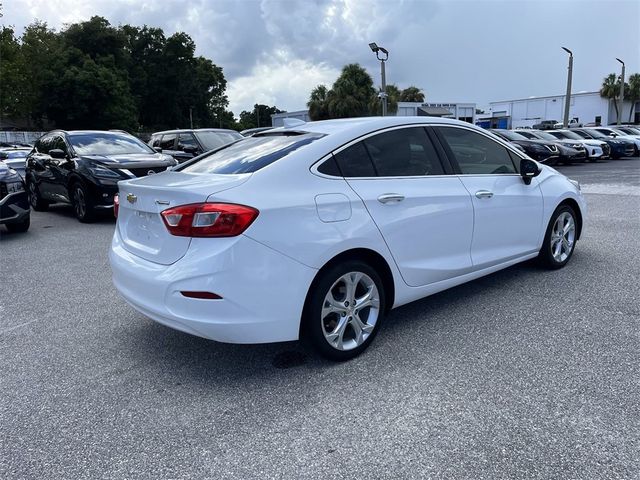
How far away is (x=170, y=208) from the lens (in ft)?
10.2

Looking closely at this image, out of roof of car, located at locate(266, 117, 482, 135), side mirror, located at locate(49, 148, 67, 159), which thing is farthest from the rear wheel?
roof of car, located at locate(266, 117, 482, 135)

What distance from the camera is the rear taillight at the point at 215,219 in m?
2.92

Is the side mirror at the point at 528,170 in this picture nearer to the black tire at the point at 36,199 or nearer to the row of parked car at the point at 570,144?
the black tire at the point at 36,199

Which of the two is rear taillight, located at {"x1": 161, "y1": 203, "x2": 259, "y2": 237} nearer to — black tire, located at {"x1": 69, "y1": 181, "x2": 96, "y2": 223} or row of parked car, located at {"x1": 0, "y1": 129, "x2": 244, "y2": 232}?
row of parked car, located at {"x1": 0, "y1": 129, "x2": 244, "y2": 232}

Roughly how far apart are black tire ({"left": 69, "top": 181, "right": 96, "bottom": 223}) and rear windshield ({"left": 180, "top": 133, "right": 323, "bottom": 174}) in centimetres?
564

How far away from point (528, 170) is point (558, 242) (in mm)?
1079

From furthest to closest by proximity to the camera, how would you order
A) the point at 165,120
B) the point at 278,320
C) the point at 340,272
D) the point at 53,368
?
the point at 165,120
the point at 53,368
the point at 340,272
the point at 278,320

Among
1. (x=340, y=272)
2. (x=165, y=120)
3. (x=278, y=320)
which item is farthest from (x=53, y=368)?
(x=165, y=120)

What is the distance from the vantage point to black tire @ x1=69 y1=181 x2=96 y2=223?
29.4ft

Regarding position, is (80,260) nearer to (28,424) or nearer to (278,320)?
(28,424)

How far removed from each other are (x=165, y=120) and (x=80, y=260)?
5744 centimetres

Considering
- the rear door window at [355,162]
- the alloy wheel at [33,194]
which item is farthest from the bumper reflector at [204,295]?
the alloy wheel at [33,194]

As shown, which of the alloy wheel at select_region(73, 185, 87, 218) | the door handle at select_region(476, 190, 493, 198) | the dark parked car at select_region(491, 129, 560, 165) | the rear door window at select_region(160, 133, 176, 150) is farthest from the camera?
the dark parked car at select_region(491, 129, 560, 165)

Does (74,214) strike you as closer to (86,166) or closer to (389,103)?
(86,166)
